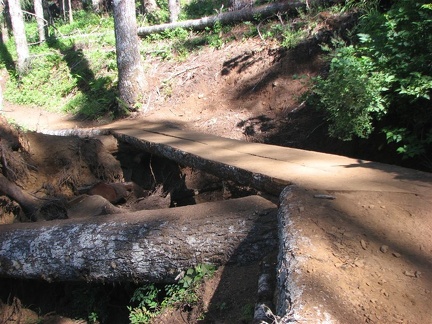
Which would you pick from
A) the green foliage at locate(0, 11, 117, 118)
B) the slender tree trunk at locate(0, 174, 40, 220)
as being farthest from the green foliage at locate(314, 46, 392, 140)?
the green foliage at locate(0, 11, 117, 118)

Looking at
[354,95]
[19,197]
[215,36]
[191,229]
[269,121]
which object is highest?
[215,36]

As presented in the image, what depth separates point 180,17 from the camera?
17.2 metres

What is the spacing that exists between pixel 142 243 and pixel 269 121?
5601 mm

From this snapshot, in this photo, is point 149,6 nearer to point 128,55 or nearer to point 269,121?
point 128,55

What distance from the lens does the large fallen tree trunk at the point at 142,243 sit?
375 cm

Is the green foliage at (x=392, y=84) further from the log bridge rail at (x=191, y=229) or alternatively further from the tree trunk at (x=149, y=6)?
the tree trunk at (x=149, y=6)

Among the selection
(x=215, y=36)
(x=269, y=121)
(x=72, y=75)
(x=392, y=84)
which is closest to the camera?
(x=392, y=84)

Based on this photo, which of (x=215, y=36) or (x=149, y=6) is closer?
(x=215, y=36)

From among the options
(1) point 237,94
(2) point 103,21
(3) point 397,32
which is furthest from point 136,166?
(2) point 103,21

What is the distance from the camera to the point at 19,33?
16.6 m

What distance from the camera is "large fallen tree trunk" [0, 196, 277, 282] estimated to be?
12.3 feet

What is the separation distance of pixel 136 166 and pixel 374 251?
6275mm

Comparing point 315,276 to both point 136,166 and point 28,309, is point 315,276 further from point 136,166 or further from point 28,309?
point 136,166

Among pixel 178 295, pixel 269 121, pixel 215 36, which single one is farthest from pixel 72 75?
pixel 178 295
